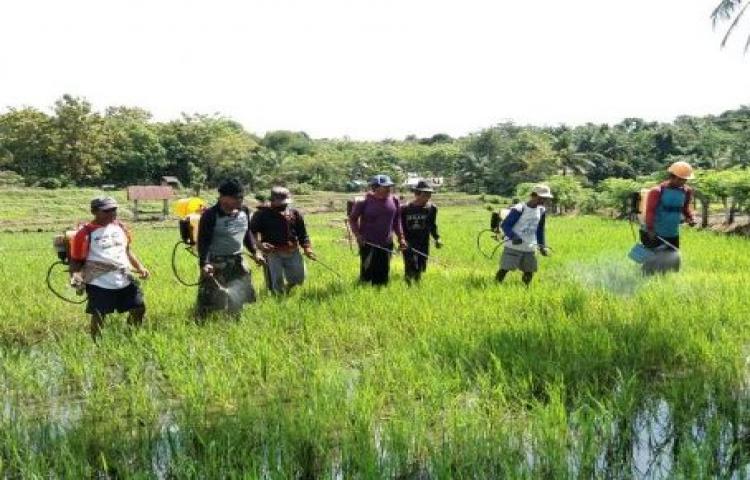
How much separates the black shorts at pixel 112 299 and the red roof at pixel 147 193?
2481cm

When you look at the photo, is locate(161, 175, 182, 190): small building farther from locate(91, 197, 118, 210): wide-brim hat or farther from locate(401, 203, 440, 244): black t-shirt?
locate(91, 197, 118, 210): wide-brim hat

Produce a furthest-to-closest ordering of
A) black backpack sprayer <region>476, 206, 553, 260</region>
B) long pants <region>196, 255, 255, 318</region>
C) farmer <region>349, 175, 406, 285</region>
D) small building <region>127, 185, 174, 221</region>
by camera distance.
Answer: small building <region>127, 185, 174, 221</region>
black backpack sprayer <region>476, 206, 553, 260</region>
farmer <region>349, 175, 406, 285</region>
long pants <region>196, 255, 255, 318</region>

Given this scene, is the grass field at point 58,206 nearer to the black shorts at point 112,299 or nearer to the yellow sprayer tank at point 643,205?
the black shorts at point 112,299

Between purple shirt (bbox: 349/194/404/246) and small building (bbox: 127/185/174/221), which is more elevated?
purple shirt (bbox: 349/194/404/246)

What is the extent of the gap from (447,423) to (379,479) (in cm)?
60

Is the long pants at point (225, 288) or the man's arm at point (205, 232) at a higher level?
the man's arm at point (205, 232)

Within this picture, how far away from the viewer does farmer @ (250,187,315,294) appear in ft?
20.0

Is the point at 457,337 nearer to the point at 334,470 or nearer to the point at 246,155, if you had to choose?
the point at 334,470

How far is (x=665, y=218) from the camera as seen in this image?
611 cm

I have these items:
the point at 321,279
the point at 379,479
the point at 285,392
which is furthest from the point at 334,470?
the point at 321,279

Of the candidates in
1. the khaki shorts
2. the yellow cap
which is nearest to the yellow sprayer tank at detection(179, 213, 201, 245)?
the khaki shorts

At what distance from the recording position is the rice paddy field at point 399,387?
2617mm

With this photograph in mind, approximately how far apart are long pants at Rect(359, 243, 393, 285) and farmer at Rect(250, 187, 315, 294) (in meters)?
0.65

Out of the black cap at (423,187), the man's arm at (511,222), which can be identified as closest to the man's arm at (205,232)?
the black cap at (423,187)
